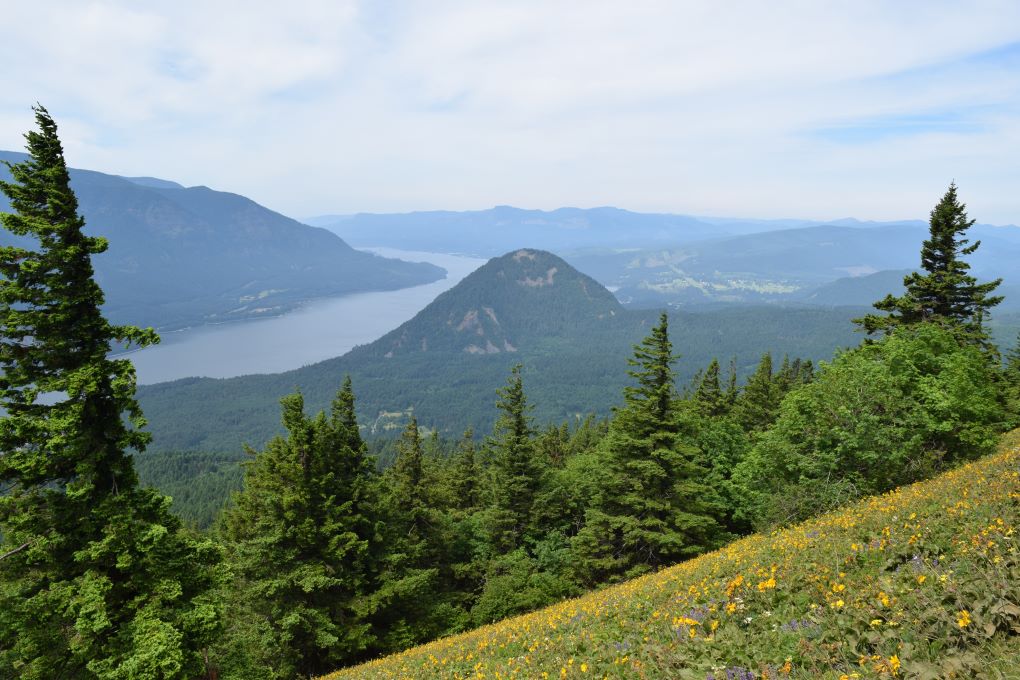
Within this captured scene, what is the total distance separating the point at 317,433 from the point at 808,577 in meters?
19.1

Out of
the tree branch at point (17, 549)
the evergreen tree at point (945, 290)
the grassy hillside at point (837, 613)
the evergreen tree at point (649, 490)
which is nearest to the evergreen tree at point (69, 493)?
the tree branch at point (17, 549)

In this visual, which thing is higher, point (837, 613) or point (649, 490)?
point (837, 613)

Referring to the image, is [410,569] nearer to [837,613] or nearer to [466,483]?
[466,483]

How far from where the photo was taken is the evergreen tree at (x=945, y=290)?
2547 centimetres

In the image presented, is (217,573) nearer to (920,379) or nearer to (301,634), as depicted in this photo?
(301,634)

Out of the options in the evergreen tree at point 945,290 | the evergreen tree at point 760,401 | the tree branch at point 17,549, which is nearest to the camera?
the tree branch at point 17,549

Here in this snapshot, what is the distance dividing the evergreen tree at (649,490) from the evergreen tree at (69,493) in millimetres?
17340

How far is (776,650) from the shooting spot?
5836mm

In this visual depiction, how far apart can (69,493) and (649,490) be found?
820 inches

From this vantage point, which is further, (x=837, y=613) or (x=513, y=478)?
(x=513, y=478)

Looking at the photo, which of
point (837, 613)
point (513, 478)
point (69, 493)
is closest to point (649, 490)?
point (513, 478)

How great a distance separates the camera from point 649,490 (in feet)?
77.2

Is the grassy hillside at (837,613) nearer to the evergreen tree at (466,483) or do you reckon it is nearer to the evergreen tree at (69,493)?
the evergreen tree at (69,493)

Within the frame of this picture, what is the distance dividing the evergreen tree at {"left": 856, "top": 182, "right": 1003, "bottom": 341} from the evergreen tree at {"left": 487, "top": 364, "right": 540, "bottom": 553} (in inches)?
768
